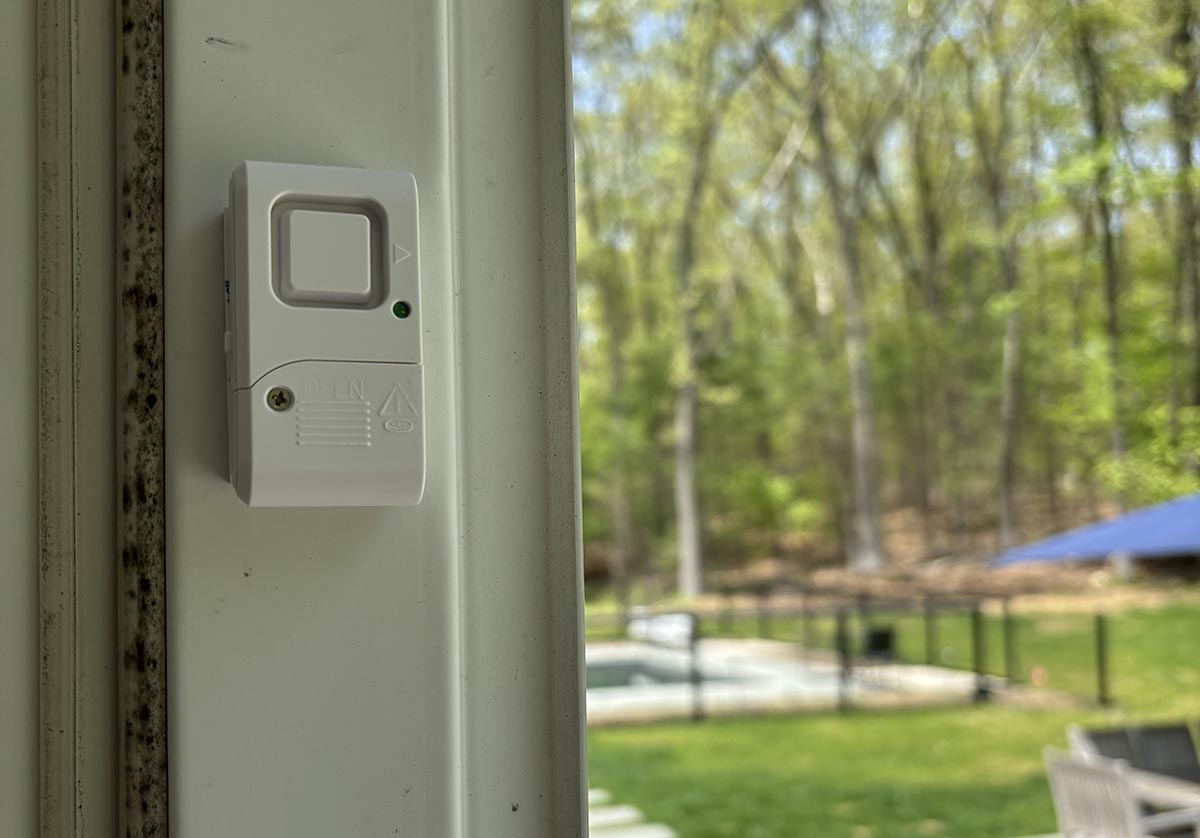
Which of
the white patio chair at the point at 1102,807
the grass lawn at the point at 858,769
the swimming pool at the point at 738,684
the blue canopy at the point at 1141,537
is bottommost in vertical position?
the grass lawn at the point at 858,769

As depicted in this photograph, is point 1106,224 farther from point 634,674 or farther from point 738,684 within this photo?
point 634,674

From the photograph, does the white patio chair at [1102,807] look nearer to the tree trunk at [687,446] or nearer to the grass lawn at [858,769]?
the grass lawn at [858,769]

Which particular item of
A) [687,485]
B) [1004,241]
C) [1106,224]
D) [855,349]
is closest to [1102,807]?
[687,485]

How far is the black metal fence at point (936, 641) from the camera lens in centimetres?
954

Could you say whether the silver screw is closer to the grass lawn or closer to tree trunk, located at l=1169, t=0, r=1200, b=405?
the grass lawn

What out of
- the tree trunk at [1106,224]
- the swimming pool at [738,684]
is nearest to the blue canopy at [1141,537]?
the swimming pool at [738,684]

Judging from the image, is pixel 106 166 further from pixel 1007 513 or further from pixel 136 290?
pixel 1007 513

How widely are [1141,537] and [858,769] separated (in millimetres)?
3338

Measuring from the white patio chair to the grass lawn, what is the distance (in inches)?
99.1

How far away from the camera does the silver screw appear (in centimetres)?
36

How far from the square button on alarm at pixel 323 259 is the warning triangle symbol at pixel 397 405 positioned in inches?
1.2

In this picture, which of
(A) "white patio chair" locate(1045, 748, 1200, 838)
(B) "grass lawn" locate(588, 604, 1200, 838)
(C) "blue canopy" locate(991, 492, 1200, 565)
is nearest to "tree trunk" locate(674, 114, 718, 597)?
(B) "grass lawn" locate(588, 604, 1200, 838)

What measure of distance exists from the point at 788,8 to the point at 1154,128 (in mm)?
3953

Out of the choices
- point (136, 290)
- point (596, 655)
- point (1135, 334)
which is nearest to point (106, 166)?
point (136, 290)
